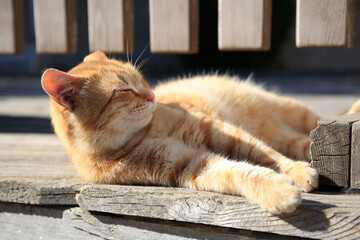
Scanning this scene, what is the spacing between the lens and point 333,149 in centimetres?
174

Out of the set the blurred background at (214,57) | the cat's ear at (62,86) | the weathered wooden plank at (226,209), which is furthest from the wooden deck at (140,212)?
the blurred background at (214,57)

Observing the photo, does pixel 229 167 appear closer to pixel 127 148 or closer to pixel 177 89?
pixel 127 148

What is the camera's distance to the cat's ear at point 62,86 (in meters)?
1.77

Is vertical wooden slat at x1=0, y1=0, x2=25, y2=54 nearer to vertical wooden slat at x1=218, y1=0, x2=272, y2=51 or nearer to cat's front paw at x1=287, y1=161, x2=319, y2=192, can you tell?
vertical wooden slat at x1=218, y1=0, x2=272, y2=51

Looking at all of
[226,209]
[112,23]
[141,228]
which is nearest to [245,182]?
[226,209]

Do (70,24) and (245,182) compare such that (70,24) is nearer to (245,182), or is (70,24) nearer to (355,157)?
(245,182)

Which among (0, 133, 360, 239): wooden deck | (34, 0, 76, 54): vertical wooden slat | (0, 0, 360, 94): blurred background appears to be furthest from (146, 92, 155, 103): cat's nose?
(0, 0, 360, 94): blurred background

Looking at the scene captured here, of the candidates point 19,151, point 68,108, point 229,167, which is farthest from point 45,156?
point 229,167

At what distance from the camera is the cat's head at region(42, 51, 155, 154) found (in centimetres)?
195

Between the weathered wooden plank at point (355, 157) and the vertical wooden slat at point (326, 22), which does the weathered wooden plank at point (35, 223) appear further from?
the vertical wooden slat at point (326, 22)

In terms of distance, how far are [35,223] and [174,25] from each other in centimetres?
126

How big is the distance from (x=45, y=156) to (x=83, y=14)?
780cm

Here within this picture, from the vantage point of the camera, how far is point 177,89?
106 inches

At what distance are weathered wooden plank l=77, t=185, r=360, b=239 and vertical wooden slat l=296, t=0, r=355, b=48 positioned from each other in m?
0.80
